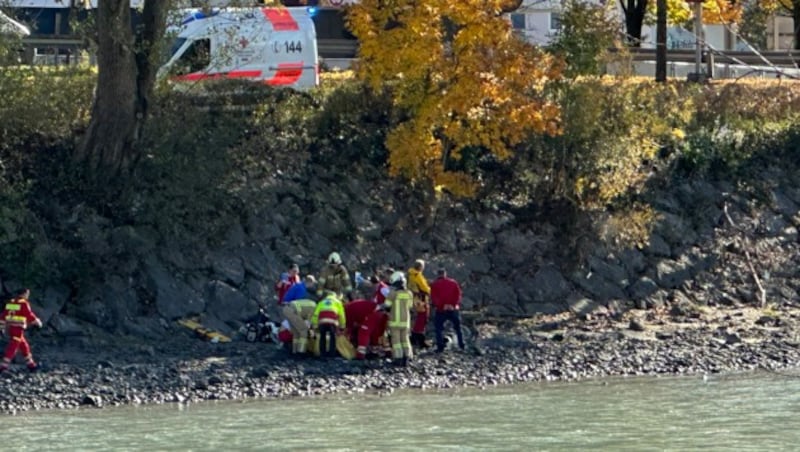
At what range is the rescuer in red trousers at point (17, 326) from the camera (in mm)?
24875

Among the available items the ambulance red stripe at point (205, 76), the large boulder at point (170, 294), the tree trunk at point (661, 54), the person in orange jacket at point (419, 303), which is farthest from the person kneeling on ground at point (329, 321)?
the tree trunk at point (661, 54)

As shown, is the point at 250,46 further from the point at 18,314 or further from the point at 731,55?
the point at 731,55

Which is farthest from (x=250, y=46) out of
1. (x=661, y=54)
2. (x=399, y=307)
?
(x=399, y=307)

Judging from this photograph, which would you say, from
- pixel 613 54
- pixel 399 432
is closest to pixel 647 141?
pixel 613 54

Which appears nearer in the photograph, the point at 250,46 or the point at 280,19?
the point at 250,46

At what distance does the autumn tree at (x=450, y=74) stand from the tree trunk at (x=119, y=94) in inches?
152

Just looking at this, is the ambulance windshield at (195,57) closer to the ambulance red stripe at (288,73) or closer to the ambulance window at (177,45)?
the ambulance window at (177,45)

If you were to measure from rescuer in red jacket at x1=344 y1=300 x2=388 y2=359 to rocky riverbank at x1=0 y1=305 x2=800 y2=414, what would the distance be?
358 mm

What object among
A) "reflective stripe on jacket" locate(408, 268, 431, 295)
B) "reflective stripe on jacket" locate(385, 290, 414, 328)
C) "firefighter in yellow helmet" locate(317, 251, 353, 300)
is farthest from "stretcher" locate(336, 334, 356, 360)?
"reflective stripe on jacket" locate(408, 268, 431, 295)

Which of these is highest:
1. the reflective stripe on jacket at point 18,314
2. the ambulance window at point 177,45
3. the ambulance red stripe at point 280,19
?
the ambulance red stripe at point 280,19

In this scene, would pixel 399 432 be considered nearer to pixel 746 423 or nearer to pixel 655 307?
pixel 746 423

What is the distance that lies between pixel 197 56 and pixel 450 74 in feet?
20.1

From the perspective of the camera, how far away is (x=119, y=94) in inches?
1201

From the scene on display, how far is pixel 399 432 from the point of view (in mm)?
21688
